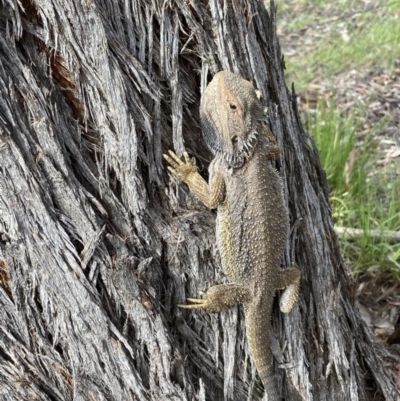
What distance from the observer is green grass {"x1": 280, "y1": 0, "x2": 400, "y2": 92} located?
629cm

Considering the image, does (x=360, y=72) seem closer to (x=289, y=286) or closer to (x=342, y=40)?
(x=342, y=40)

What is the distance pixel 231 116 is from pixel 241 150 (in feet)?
0.57

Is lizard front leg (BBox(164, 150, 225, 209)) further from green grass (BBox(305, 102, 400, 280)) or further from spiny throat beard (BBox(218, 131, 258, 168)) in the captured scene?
green grass (BBox(305, 102, 400, 280))

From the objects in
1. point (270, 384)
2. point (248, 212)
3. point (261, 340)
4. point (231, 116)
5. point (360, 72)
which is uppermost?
point (360, 72)

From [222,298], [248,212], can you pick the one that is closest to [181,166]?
[248,212]

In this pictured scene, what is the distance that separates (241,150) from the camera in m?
2.47

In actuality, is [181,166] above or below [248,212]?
above

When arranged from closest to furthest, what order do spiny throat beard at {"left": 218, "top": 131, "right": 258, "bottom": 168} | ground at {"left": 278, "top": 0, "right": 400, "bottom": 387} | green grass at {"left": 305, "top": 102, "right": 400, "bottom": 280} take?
1. spiny throat beard at {"left": 218, "top": 131, "right": 258, "bottom": 168}
2. green grass at {"left": 305, "top": 102, "right": 400, "bottom": 280}
3. ground at {"left": 278, "top": 0, "right": 400, "bottom": 387}

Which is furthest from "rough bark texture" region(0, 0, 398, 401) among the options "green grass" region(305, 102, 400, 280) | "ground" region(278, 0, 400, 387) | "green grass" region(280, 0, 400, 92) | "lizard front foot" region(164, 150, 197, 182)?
"green grass" region(280, 0, 400, 92)

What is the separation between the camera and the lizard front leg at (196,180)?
2173 millimetres

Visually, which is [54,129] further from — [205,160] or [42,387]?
[42,387]

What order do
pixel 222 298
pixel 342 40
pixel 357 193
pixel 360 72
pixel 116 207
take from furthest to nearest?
pixel 342 40
pixel 360 72
pixel 357 193
pixel 222 298
pixel 116 207

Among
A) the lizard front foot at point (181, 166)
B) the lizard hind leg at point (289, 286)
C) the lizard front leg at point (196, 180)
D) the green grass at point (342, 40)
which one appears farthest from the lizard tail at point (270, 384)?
the green grass at point (342, 40)

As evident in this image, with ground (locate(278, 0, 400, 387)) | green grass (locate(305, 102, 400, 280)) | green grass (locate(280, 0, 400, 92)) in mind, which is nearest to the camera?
green grass (locate(305, 102, 400, 280))
